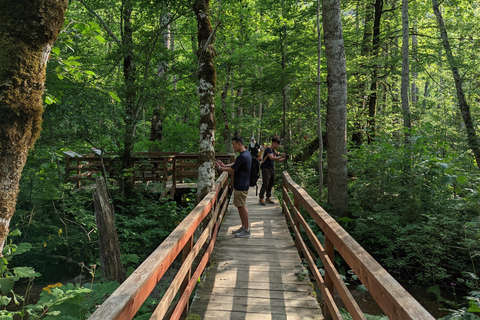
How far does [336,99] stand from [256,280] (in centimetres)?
528

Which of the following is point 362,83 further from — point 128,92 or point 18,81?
point 18,81

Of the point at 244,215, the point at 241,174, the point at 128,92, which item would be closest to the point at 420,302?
the point at 244,215

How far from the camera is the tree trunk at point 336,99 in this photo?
7.69 meters

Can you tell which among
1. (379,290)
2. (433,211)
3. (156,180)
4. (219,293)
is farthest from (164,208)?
(379,290)

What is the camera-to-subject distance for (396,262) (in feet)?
21.4

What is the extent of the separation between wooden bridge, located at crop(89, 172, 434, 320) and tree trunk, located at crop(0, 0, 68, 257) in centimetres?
117

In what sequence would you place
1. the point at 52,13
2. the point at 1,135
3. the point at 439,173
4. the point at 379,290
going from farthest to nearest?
1. the point at 439,173
2. the point at 52,13
3. the point at 1,135
4. the point at 379,290

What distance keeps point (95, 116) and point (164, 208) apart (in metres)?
3.68

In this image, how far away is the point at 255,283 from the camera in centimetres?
412

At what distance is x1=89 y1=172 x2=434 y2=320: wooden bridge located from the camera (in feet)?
5.86

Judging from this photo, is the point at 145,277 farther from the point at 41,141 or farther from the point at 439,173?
the point at 41,141

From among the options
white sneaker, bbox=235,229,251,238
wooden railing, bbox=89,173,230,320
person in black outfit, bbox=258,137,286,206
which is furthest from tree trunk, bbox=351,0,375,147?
wooden railing, bbox=89,173,230,320

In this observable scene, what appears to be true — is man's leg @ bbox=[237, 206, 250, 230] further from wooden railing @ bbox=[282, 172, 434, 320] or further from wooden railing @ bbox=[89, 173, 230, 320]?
wooden railing @ bbox=[282, 172, 434, 320]

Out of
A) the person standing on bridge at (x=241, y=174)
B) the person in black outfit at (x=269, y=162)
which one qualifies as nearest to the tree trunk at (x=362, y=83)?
the person in black outfit at (x=269, y=162)
